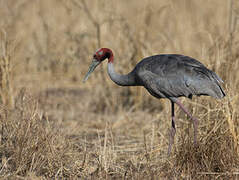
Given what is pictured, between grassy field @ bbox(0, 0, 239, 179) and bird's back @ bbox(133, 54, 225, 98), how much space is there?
0.83 feet

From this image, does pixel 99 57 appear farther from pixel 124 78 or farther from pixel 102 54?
pixel 124 78

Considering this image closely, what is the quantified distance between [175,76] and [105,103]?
2.84m

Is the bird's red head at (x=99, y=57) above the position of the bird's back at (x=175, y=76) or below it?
above

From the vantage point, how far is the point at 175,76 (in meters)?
5.28

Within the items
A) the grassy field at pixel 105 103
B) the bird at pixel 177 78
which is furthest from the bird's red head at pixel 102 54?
the grassy field at pixel 105 103

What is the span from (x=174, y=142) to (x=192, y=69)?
0.84 meters

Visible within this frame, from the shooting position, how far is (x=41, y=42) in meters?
10.3

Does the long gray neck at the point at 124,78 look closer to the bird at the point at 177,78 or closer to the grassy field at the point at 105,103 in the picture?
the bird at the point at 177,78

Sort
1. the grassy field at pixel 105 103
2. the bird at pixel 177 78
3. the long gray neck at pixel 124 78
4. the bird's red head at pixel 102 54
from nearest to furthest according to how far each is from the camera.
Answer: the grassy field at pixel 105 103
the bird at pixel 177 78
the long gray neck at pixel 124 78
the bird's red head at pixel 102 54

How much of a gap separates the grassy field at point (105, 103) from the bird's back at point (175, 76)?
0.25 m

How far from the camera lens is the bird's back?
5137mm

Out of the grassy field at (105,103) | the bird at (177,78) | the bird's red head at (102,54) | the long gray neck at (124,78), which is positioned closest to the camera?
the grassy field at (105,103)

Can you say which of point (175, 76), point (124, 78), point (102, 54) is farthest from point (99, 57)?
point (175, 76)

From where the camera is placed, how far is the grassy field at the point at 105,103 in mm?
4691
